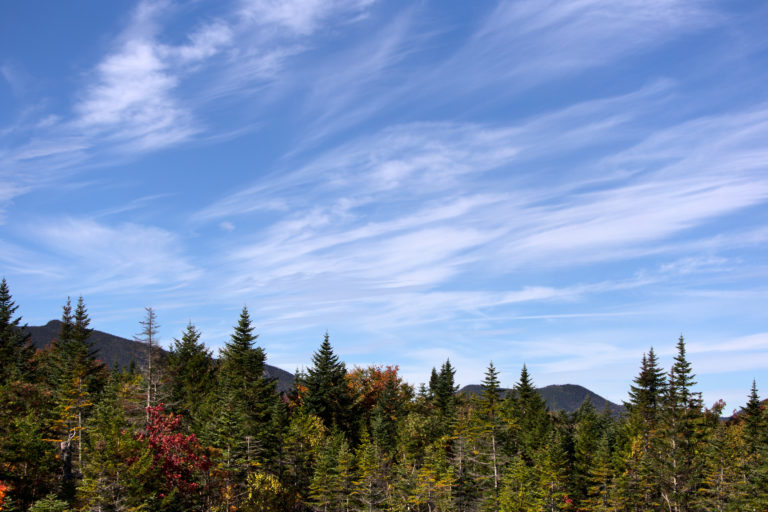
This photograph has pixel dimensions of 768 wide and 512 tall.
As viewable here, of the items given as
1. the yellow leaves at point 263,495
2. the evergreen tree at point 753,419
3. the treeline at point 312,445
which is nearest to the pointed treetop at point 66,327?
the treeline at point 312,445

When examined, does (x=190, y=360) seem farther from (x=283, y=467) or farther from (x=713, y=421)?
(x=713, y=421)

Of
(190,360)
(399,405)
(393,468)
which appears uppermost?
(190,360)

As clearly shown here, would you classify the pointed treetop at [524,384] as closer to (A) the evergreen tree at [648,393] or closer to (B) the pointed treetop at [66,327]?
(A) the evergreen tree at [648,393]

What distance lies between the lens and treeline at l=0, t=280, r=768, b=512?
42.0m

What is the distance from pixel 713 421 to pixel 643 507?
135ft

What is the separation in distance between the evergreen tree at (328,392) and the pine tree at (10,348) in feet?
127

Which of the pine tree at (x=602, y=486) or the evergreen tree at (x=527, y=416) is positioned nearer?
the pine tree at (x=602, y=486)

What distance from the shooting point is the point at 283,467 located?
64.2 metres

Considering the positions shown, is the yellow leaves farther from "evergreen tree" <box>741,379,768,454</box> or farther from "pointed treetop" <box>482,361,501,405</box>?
"evergreen tree" <box>741,379,768,454</box>

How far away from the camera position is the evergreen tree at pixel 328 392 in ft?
269

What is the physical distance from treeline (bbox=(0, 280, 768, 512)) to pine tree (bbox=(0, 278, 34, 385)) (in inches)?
11.6

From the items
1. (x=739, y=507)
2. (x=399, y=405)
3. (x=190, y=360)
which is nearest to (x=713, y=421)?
(x=739, y=507)

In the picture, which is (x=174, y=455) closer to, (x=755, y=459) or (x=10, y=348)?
(x=10, y=348)

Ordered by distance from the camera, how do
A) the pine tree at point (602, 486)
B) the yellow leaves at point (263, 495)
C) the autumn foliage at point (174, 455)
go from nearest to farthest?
the autumn foliage at point (174, 455) → the yellow leaves at point (263, 495) → the pine tree at point (602, 486)
